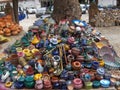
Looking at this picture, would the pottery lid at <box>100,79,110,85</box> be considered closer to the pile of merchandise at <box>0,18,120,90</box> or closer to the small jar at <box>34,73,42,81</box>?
the pile of merchandise at <box>0,18,120,90</box>

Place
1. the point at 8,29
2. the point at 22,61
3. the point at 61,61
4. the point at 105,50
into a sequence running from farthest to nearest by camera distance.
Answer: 1. the point at 8,29
2. the point at 105,50
3. the point at 22,61
4. the point at 61,61

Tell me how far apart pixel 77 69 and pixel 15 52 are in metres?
1.88

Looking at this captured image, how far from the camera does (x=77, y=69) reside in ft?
21.0

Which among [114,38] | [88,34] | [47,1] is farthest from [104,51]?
[47,1]

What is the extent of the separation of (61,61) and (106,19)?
1054 centimetres

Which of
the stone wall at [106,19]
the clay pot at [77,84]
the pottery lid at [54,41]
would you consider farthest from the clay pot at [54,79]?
the stone wall at [106,19]

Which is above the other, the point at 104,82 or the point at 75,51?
the point at 75,51

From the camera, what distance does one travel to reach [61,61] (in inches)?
259

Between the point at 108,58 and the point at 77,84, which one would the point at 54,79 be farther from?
the point at 108,58

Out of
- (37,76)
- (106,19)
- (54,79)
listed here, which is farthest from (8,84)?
(106,19)

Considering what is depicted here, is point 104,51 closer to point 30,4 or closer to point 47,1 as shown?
point 47,1

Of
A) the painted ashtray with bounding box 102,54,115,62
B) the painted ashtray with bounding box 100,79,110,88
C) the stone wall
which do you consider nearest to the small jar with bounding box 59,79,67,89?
the painted ashtray with bounding box 100,79,110,88

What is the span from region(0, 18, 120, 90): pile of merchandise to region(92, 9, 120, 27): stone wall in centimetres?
856

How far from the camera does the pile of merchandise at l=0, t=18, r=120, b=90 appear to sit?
6129mm
